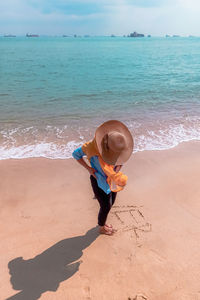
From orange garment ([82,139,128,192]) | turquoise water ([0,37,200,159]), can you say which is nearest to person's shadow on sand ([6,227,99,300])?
orange garment ([82,139,128,192])

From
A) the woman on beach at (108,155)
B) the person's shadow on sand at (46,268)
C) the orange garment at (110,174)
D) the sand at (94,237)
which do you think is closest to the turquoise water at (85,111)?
the sand at (94,237)

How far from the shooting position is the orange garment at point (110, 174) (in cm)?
270

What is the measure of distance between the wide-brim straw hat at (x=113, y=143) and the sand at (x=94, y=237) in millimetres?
1443

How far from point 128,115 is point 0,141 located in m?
5.08

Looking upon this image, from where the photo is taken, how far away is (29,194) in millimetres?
4562

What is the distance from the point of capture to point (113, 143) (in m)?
2.59

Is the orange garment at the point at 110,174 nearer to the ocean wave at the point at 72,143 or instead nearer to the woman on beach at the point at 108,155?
the woman on beach at the point at 108,155

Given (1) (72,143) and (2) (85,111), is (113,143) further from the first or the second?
(2) (85,111)

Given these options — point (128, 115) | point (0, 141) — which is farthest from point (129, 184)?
point (128, 115)

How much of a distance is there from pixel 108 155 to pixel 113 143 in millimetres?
163

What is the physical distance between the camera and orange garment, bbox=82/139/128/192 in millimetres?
2697

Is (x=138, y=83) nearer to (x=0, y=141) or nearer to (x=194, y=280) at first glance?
(x=0, y=141)

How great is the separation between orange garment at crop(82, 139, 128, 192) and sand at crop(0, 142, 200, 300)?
1126mm

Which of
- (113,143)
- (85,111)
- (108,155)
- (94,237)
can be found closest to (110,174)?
(108,155)
